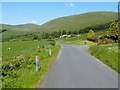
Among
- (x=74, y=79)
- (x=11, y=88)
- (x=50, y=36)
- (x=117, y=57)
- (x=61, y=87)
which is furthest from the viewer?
(x=50, y=36)

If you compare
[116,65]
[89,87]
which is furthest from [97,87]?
[116,65]

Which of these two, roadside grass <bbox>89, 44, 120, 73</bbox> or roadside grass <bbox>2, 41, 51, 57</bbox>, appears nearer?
roadside grass <bbox>89, 44, 120, 73</bbox>

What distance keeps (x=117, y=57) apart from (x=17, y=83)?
1201 centimetres

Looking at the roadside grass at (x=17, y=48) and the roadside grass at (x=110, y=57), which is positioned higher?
the roadside grass at (x=110, y=57)

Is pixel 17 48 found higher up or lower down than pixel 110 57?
lower down

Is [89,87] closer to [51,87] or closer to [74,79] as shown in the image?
[51,87]

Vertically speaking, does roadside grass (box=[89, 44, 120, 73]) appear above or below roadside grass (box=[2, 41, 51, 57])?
above

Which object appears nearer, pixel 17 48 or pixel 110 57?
pixel 110 57

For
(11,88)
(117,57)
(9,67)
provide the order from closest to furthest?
(11,88) → (9,67) → (117,57)

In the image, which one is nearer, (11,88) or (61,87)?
(11,88)

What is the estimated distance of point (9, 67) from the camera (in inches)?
774

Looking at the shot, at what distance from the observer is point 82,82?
14.1 m

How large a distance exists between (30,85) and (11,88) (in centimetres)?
133

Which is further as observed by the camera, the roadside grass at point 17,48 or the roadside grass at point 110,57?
the roadside grass at point 17,48
